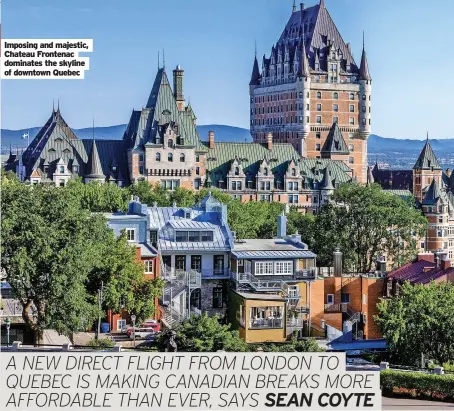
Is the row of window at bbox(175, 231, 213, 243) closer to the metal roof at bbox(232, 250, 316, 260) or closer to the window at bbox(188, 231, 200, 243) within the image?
the window at bbox(188, 231, 200, 243)

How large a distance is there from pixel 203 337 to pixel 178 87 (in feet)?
296

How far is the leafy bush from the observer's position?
152 ft

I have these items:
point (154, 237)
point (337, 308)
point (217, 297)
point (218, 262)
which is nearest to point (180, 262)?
point (154, 237)

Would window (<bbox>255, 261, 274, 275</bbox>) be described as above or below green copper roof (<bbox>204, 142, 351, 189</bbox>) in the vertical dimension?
below

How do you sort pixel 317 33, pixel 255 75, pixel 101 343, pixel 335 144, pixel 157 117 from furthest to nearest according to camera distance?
1. pixel 255 75
2. pixel 317 33
3. pixel 335 144
4. pixel 157 117
5. pixel 101 343

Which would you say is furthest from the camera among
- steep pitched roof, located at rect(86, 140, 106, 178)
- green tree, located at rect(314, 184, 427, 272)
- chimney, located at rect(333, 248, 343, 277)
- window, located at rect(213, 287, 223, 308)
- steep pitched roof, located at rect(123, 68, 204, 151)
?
steep pitched roof, located at rect(123, 68, 204, 151)

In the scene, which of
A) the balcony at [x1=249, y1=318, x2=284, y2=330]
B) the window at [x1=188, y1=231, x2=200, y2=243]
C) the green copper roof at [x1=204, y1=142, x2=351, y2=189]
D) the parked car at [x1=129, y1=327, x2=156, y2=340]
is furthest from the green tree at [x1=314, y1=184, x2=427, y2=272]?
the green copper roof at [x1=204, y1=142, x2=351, y2=189]

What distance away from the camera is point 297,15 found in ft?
525

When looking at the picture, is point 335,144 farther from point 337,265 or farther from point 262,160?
point 337,265

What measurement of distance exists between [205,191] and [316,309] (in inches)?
2035

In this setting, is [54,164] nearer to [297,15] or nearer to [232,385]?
[297,15]

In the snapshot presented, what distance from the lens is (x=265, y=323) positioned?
5706 centimetres

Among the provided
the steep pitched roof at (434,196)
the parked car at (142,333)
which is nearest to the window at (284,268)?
the parked car at (142,333)

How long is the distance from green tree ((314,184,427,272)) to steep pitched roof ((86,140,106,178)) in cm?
3906
